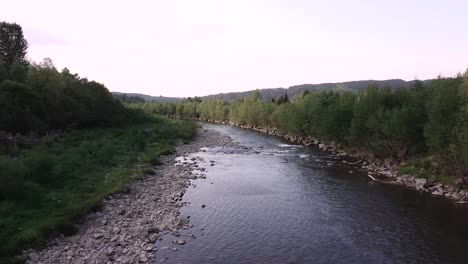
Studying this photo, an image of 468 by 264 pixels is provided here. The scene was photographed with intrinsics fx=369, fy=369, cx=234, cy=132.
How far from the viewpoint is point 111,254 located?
59.8 ft

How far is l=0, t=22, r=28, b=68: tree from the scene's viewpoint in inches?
2832

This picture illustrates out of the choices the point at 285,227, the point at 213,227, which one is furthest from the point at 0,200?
the point at 285,227

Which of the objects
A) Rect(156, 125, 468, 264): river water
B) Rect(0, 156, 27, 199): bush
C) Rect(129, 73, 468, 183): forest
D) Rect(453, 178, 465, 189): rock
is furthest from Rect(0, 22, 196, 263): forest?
Rect(453, 178, 465, 189): rock

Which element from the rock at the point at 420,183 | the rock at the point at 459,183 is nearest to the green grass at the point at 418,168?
the rock at the point at 420,183

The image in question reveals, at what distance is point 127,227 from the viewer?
22.0m

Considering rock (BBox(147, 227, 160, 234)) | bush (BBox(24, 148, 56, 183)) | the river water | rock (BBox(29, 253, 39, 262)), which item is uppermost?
bush (BBox(24, 148, 56, 183))

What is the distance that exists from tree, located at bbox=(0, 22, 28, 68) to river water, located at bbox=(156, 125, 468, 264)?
184 feet

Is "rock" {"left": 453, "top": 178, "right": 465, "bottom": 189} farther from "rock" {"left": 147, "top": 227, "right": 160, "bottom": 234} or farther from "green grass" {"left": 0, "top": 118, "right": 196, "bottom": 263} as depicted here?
"green grass" {"left": 0, "top": 118, "right": 196, "bottom": 263}

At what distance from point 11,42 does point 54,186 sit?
196 ft

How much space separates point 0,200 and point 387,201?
27.7 metres

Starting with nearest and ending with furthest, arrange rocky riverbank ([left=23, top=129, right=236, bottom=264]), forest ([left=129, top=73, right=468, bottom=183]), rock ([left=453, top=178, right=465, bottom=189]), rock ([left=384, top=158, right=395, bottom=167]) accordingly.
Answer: rocky riverbank ([left=23, top=129, right=236, bottom=264]), rock ([left=453, top=178, right=465, bottom=189]), forest ([left=129, top=73, right=468, bottom=183]), rock ([left=384, top=158, right=395, bottom=167])

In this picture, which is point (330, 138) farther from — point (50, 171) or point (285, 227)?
point (50, 171)

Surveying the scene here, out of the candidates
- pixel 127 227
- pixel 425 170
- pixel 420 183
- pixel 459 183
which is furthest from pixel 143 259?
pixel 425 170

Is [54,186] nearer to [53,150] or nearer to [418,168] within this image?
[53,150]
